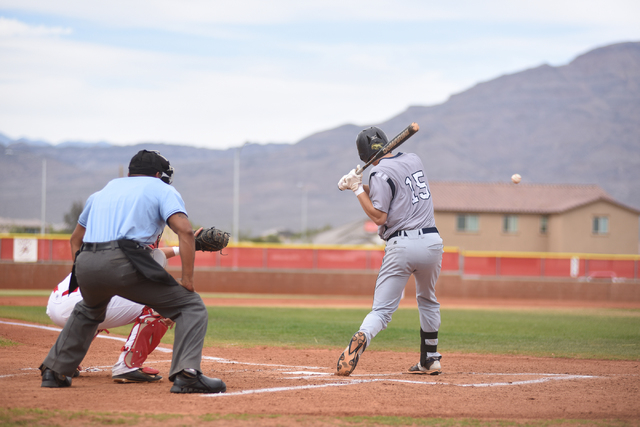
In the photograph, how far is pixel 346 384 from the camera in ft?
18.0

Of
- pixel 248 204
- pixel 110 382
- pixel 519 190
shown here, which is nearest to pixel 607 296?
pixel 110 382

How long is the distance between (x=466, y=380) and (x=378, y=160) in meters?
Result: 2.27

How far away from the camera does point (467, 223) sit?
54.1 meters

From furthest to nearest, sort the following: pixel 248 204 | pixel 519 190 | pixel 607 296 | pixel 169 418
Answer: pixel 248 204 → pixel 519 190 → pixel 607 296 → pixel 169 418

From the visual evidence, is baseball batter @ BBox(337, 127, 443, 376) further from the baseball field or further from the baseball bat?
the baseball field

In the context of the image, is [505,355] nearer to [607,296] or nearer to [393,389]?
[393,389]

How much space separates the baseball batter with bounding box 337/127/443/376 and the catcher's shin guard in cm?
169

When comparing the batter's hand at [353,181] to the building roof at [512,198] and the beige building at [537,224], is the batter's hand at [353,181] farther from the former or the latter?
the beige building at [537,224]

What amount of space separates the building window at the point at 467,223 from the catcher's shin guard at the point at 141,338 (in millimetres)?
49976

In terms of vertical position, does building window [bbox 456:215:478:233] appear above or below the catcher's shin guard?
above

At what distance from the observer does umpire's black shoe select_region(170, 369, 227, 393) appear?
4992 millimetres

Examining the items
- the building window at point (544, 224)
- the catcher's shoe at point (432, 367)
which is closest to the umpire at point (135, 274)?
the catcher's shoe at point (432, 367)

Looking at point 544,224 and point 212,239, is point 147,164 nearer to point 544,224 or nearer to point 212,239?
point 212,239

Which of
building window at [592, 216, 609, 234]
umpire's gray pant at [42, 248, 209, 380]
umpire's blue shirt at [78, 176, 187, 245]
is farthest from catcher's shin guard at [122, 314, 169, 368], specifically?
building window at [592, 216, 609, 234]
